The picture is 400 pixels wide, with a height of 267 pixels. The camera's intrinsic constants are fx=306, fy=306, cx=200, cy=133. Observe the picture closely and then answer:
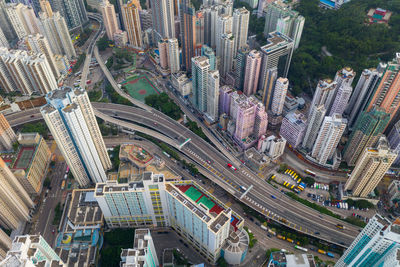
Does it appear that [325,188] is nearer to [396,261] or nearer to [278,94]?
[278,94]

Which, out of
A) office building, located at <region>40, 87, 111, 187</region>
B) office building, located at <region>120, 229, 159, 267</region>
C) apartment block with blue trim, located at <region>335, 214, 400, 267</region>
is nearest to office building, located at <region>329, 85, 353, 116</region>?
apartment block with blue trim, located at <region>335, 214, 400, 267</region>

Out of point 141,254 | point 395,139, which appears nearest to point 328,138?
point 395,139

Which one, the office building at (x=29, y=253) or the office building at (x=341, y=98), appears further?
the office building at (x=341, y=98)

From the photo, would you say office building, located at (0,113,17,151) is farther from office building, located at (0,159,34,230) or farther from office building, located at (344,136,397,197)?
office building, located at (344,136,397,197)

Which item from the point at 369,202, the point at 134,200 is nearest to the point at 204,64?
the point at 134,200

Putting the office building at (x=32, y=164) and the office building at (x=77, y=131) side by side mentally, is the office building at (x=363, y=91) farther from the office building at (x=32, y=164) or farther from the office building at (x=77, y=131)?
the office building at (x=32, y=164)

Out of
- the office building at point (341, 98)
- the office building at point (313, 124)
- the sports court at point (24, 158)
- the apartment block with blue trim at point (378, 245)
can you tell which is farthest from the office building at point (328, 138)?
the sports court at point (24, 158)
